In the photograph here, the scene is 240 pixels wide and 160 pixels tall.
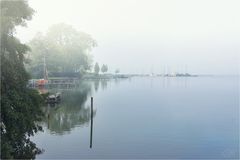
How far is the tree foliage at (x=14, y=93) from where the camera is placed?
1711 centimetres

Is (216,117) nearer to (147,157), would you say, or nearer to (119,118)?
(119,118)

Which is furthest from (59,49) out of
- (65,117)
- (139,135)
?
(139,135)

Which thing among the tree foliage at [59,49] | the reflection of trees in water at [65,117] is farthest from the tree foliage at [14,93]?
the tree foliage at [59,49]

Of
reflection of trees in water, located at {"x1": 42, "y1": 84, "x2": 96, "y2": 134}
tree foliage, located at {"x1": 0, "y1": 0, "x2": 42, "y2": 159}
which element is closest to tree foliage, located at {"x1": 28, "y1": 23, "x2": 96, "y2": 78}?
reflection of trees in water, located at {"x1": 42, "y1": 84, "x2": 96, "y2": 134}

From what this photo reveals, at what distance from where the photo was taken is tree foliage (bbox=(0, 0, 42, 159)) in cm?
1711

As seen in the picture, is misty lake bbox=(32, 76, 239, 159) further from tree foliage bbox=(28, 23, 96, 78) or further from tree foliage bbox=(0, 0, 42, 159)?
tree foliage bbox=(28, 23, 96, 78)

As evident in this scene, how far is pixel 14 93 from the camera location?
17562 mm

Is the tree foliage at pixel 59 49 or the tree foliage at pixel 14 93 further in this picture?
the tree foliage at pixel 59 49

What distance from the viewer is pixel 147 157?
2648 centimetres

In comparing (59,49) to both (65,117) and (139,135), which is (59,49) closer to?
(65,117)

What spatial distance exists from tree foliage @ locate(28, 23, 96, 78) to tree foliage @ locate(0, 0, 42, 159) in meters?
82.6

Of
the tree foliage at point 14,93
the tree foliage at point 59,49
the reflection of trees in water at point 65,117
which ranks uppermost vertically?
the tree foliage at point 59,49

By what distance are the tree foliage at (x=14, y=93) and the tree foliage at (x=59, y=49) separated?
82551 millimetres

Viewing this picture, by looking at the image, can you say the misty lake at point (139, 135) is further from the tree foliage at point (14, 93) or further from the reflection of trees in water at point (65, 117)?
the tree foliage at point (14, 93)
